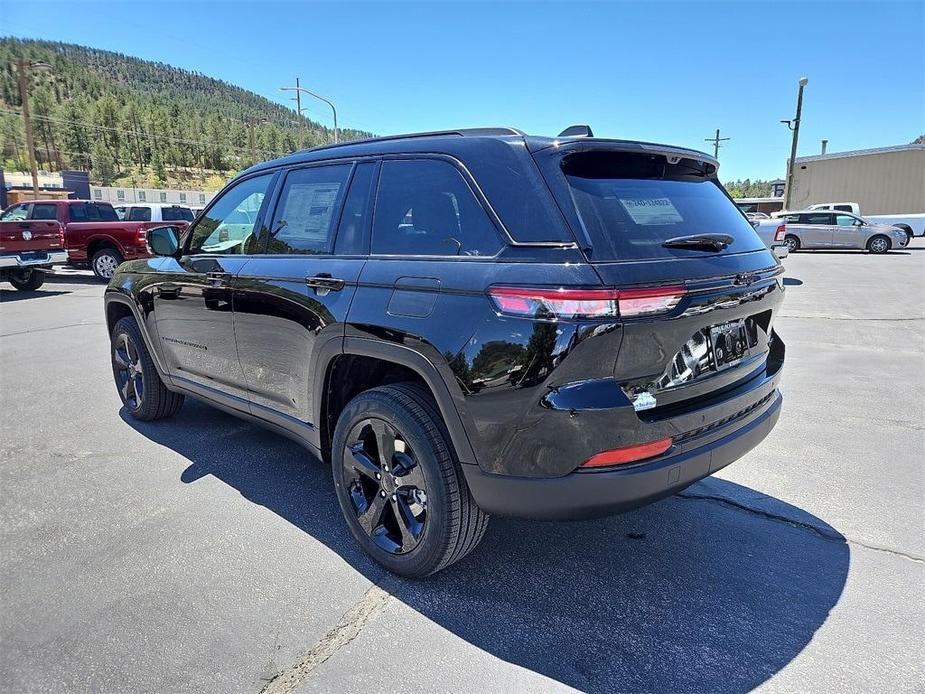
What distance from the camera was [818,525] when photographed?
3.10m

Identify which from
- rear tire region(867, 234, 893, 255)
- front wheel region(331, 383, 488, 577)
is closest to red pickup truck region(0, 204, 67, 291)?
front wheel region(331, 383, 488, 577)

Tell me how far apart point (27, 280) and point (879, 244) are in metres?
26.6

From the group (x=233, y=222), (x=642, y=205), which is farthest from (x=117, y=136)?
(x=642, y=205)

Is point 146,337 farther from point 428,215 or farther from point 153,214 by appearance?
point 153,214

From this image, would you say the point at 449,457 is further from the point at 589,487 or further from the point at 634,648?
the point at 634,648

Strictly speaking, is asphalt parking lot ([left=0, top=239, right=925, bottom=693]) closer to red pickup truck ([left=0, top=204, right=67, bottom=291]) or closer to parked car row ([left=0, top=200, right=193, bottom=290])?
parked car row ([left=0, top=200, right=193, bottom=290])

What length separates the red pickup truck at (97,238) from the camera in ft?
44.6

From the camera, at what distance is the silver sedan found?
22.1m

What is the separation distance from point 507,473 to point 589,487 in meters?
0.29

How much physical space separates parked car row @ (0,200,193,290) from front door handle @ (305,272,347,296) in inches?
393

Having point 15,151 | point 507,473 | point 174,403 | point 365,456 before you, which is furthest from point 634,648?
point 15,151

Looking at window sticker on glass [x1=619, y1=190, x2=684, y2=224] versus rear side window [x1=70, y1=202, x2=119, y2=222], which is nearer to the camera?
window sticker on glass [x1=619, y1=190, x2=684, y2=224]

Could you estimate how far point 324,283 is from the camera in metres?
2.85

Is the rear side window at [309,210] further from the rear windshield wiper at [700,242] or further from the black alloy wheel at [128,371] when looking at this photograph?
the black alloy wheel at [128,371]
